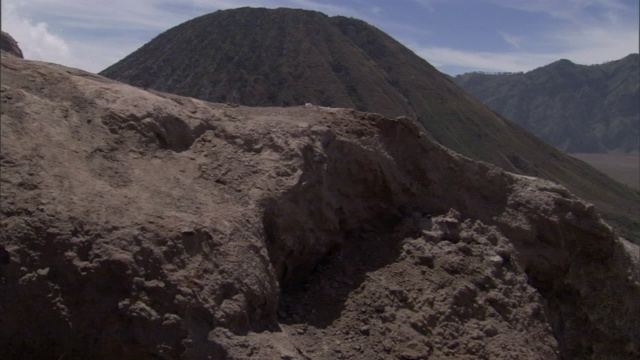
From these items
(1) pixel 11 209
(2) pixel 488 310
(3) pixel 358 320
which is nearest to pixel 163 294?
(1) pixel 11 209

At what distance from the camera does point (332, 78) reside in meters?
66.9

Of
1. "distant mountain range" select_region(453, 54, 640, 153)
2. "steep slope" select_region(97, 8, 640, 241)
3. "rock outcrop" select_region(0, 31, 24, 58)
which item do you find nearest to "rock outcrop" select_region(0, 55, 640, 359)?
"rock outcrop" select_region(0, 31, 24, 58)

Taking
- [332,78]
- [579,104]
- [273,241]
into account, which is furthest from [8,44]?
[579,104]

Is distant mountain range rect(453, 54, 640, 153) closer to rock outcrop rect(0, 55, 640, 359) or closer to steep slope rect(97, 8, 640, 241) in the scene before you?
steep slope rect(97, 8, 640, 241)

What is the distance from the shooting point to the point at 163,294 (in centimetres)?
501

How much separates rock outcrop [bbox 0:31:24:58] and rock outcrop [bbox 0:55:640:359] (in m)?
1.46

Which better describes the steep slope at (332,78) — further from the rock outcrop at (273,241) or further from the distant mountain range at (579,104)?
the distant mountain range at (579,104)

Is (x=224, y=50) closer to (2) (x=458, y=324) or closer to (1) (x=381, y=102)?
(1) (x=381, y=102)

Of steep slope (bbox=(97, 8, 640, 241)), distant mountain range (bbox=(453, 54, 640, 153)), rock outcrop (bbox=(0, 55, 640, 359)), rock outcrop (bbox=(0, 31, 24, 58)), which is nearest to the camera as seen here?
rock outcrop (bbox=(0, 55, 640, 359))

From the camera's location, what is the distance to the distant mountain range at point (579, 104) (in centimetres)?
17050

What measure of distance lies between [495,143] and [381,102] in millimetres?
10847

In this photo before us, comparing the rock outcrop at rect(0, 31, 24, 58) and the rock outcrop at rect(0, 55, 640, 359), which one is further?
the rock outcrop at rect(0, 31, 24, 58)

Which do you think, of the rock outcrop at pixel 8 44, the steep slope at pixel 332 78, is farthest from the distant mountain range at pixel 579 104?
the rock outcrop at pixel 8 44

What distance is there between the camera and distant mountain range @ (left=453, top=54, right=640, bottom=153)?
17050 centimetres
